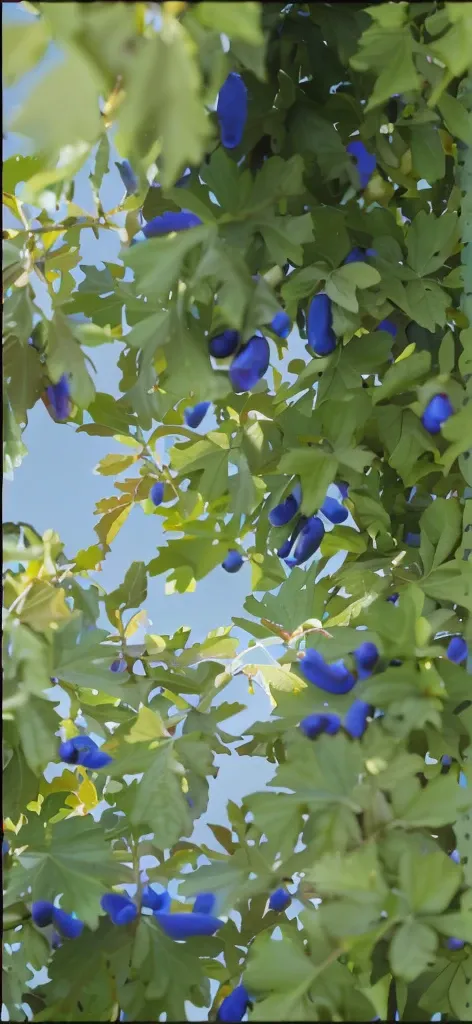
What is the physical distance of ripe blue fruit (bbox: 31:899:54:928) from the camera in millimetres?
735

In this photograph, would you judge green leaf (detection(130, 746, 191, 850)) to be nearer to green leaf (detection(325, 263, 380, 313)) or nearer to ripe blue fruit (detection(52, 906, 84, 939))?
ripe blue fruit (detection(52, 906, 84, 939))

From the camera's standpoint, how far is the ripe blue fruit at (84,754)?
82cm

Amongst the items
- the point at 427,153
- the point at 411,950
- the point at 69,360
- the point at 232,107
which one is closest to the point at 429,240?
the point at 427,153

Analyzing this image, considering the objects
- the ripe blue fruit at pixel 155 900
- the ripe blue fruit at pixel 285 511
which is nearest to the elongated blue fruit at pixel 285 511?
the ripe blue fruit at pixel 285 511

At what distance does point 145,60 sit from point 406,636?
1.46 ft

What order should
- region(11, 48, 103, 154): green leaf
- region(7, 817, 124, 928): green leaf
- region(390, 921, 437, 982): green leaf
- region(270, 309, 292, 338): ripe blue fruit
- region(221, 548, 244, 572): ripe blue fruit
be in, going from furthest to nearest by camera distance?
region(221, 548, 244, 572): ripe blue fruit → region(270, 309, 292, 338): ripe blue fruit → region(7, 817, 124, 928): green leaf → region(390, 921, 437, 982): green leaf → region(11, 48, 103, 154): green leaf

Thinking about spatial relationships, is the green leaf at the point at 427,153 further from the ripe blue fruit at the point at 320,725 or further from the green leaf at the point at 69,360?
the ripe blue fruit at the point at 320,725

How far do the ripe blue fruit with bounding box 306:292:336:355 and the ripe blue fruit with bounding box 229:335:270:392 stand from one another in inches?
2.1

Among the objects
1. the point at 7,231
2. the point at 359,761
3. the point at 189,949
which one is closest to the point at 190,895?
the point at 189,949

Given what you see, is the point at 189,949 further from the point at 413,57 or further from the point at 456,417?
the point at 413,57

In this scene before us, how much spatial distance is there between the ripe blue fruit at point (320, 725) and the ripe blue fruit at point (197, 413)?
1.03 ft

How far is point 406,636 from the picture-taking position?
0.70m

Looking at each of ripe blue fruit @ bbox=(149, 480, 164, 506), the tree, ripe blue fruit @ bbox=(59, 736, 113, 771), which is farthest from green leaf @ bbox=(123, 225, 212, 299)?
ripe blue fruit @ bbox=(59, 736, 113, 771)

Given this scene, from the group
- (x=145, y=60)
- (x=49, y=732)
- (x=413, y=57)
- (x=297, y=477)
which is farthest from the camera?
(x=297, y=477)
